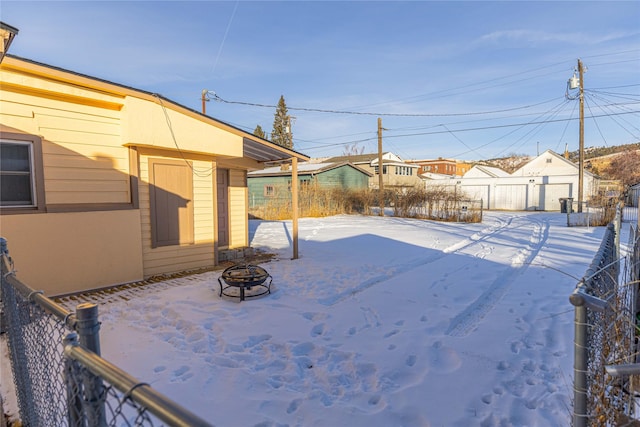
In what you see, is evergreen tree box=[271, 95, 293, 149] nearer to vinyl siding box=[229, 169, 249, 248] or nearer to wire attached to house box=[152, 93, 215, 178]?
vinyl siding box=[229, 169, 249, 248]

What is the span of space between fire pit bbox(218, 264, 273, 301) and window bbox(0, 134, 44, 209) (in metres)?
3.08

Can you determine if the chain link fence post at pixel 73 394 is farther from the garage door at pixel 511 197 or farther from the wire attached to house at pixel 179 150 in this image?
the garage door at pixel 511 197

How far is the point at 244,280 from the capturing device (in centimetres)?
550

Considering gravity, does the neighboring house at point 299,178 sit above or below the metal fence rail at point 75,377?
above

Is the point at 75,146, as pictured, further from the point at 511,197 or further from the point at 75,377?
the point at 511,197

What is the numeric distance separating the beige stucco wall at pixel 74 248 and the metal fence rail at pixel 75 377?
3336 millimetres

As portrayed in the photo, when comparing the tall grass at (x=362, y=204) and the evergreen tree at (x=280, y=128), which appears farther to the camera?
the evergreen tree at (x=280, y=128)

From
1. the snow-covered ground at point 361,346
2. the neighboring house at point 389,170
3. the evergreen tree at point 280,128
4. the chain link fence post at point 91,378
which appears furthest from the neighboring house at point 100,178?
the evergreen tree at point 280,128

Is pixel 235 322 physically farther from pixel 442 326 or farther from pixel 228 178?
pixel 228 178

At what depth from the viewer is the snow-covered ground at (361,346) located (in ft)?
9.61

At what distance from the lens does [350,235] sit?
493 inches

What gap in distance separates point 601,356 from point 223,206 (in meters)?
8.44

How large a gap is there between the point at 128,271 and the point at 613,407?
6.96 meters

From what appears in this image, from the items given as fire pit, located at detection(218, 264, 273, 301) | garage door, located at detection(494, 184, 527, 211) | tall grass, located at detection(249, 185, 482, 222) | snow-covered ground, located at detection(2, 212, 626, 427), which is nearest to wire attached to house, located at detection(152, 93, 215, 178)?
snow-covered ground, located at detection(2, 212, 626, 427)
